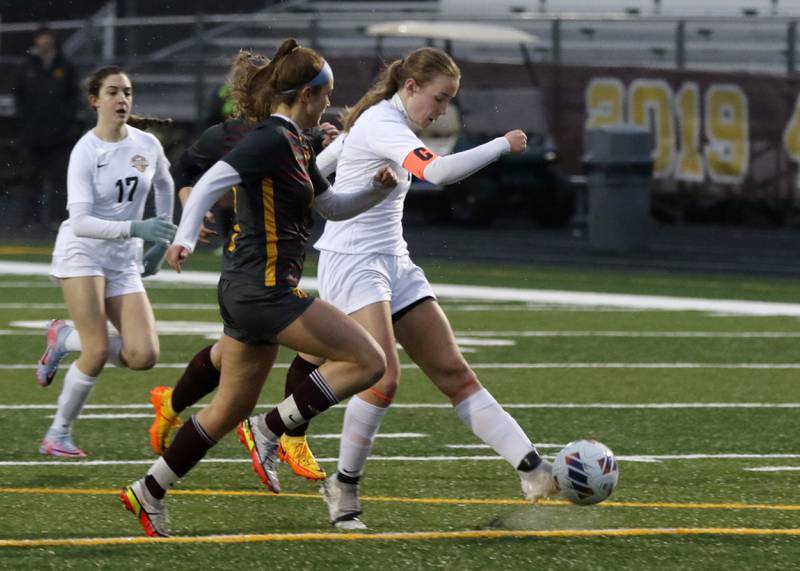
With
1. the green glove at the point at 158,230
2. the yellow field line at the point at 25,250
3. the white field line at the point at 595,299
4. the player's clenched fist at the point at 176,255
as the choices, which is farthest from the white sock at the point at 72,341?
the yellow field line at the point at 25,250

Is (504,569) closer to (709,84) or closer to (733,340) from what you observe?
(733,340)

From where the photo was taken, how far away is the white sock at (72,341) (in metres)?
9.91

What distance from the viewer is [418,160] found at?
23.7 ft

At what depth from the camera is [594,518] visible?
743cm

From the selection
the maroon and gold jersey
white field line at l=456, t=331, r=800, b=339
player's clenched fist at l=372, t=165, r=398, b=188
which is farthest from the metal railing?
the maroon and gold jersey

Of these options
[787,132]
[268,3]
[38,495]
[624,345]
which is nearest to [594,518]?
[38,495]

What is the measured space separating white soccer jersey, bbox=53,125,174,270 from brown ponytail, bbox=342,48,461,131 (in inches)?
72.5

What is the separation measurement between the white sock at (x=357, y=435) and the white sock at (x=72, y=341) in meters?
2.76

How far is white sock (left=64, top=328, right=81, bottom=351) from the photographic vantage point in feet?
32.5

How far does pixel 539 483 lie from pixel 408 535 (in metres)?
0.55

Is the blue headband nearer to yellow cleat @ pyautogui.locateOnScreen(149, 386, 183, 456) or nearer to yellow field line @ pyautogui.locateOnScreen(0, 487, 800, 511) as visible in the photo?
yellow field line @ pyautogui.locateOnScreen(0, 487, 800, 511)

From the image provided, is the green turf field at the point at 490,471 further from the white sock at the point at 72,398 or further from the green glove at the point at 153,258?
the green glove at the point at 153,258

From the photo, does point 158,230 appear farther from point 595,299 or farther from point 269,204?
point 595,299

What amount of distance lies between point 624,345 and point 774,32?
10040 millimetres
